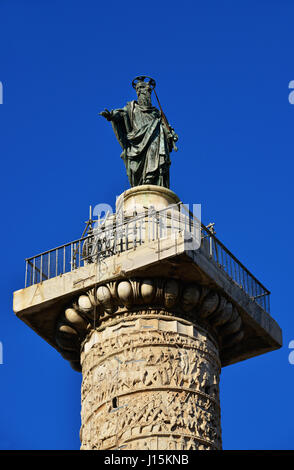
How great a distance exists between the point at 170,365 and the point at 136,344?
2.20ft

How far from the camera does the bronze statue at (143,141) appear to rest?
2741cm

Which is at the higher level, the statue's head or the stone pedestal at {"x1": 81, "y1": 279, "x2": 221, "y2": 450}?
the statue's head

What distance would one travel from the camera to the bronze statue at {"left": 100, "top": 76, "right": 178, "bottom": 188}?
27406 mm

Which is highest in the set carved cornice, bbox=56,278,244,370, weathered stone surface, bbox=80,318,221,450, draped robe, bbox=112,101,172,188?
draped robe, bbox=112,101,172,188

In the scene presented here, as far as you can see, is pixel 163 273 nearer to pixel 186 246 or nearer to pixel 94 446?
pixel 186 246

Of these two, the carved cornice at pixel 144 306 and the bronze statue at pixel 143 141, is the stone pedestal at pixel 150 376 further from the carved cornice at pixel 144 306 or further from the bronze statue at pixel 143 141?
the bronze statue at pixel 143 141

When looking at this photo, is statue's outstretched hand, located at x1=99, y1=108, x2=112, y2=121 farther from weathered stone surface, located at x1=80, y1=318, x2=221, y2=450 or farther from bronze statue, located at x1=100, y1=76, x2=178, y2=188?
weathered stone surface, located at x1=80, y1=318, x2=221, y2=450

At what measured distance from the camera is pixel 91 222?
1047 inches

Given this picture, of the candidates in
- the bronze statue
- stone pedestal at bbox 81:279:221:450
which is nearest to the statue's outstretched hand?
the bronze statue

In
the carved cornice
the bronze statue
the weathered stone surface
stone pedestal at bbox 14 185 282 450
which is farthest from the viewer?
the bronze statue

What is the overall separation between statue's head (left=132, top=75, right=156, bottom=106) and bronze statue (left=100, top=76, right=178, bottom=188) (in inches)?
5.9

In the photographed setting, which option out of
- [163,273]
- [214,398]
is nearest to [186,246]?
[163,273]

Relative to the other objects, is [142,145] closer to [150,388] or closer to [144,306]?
[144,306]

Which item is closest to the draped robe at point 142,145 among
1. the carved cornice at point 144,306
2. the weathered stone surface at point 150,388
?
the carved cornice at point 144,306
